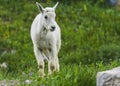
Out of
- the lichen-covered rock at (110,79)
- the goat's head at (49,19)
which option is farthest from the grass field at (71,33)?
the lichen-covered rock at (110,79)

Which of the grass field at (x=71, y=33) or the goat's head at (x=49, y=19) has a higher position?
the goat's head at (x=49, y=19)

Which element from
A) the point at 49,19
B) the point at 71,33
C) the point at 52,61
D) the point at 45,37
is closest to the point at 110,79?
the point at 49,19

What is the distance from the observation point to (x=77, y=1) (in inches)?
955

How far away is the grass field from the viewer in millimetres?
18719

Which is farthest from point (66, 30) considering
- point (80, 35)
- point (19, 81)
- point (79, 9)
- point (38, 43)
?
point (19, 81)

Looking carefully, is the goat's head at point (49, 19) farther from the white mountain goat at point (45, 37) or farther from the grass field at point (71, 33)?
the grass field at point (71, 33)

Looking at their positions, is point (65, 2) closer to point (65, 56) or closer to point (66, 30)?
point (66, 30)

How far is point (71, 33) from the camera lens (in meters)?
21.4

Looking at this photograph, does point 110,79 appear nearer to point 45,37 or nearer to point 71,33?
point 45,37

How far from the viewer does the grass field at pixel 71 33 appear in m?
18.7

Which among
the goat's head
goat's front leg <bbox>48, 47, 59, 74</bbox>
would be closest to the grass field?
goat's front leg <bbox>48, 47, 59, 74</bbox>

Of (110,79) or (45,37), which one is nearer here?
(110,79)

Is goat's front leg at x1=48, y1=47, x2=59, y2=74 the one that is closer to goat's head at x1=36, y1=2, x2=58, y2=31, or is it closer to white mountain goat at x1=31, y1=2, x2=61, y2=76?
white mountain goat at x1=31, y1=2, x2=61, y2=76

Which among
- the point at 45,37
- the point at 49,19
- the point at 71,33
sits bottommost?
the point at 71,33
